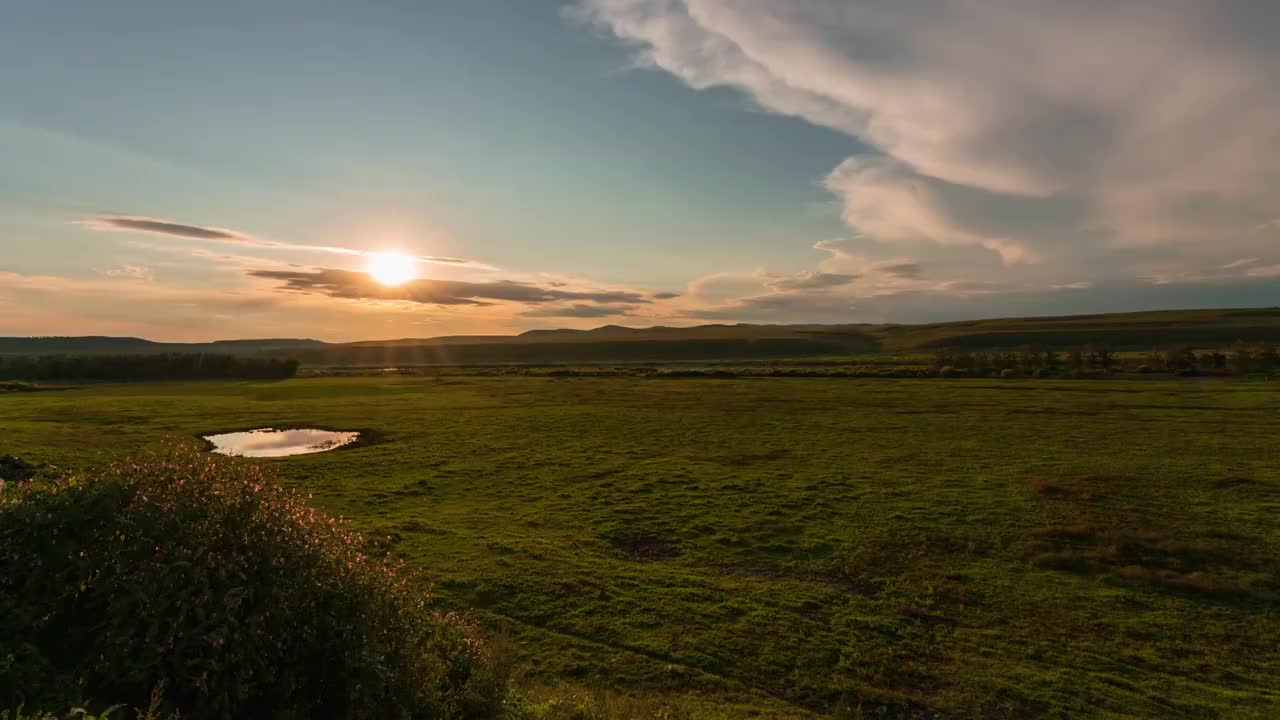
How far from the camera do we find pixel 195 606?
24.6 feet

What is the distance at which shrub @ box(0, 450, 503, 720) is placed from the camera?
24.2 feet

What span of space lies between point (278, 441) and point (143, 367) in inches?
4606

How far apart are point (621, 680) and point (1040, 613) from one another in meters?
11.9

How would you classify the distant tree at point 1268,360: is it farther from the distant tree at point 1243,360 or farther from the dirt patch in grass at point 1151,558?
the dirt patch in grass at point 1151,558

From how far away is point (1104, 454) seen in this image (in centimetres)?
3697

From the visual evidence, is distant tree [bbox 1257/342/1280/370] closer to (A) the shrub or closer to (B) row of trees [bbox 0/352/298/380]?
(A) the shrub

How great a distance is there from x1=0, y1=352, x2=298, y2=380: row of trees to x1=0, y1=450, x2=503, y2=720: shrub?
150 meters

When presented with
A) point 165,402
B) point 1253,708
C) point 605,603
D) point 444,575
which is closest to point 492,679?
point 605,603

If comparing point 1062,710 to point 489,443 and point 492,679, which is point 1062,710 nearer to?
point 492,679

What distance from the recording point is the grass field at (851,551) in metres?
13.6

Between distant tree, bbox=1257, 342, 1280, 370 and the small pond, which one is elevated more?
distant tree, bbox=1257, 342, 1280, 370

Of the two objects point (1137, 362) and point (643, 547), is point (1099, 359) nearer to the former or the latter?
point (1137, 362)

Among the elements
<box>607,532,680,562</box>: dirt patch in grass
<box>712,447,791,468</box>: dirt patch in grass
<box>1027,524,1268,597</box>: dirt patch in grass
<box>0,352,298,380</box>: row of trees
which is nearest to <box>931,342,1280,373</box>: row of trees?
<box>712,447,791,468</box>: dirt patch in grass

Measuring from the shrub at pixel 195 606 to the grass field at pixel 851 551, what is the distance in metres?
5.21
